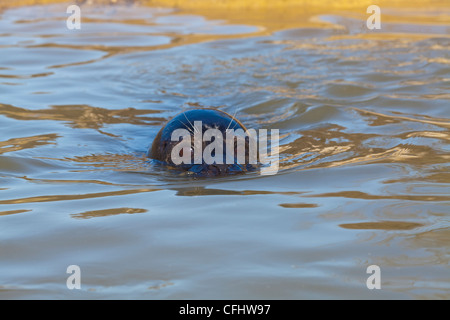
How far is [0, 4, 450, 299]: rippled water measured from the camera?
2547mm

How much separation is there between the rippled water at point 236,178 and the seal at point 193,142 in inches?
4.6

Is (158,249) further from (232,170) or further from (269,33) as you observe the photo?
(269,33)

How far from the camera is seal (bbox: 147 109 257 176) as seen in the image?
389 cm

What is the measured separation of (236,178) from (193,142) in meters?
0.45

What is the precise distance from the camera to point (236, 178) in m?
3.76

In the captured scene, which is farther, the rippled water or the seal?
the seal

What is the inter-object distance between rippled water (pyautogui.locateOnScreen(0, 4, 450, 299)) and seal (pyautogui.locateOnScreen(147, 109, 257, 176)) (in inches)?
4.6

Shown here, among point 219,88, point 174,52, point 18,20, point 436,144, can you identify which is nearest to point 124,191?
point 436,144

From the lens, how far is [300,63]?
7547 mm

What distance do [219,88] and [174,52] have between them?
1.92 meters

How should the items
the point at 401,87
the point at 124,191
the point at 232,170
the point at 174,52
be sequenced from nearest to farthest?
the point at 124,191 < the point at 232,170 < the point at 401,87 < the point at 174,52

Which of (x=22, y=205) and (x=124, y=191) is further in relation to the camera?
(x=124, y=191)
